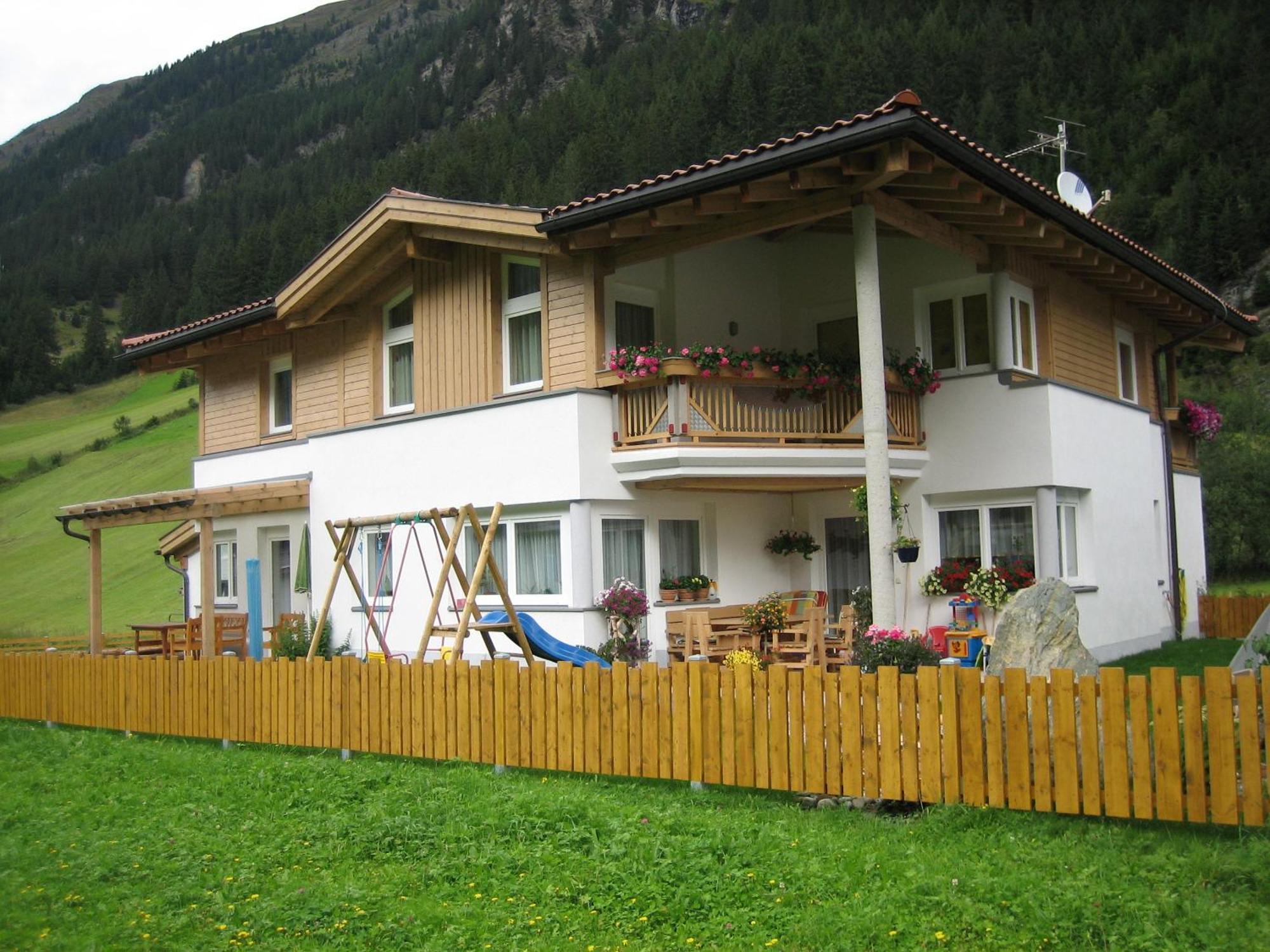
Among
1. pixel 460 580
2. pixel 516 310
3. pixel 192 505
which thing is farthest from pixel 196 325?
pixel 460 580

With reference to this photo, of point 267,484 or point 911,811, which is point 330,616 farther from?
point 911,811

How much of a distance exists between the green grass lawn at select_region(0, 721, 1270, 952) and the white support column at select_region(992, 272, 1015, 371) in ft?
28.6

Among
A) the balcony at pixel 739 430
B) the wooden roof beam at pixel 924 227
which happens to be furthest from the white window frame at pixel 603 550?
the wooden roof beam at pixel 924 227

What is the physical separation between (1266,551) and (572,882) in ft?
121

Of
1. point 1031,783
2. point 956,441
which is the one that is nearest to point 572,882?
point 1031,783

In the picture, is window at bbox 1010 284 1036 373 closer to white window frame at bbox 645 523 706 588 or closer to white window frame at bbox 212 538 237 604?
white window frame at bbox 645 523 706 588

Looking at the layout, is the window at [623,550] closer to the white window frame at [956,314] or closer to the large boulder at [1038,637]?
the white window frame at [956,314]

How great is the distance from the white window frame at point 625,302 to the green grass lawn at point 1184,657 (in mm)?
7906

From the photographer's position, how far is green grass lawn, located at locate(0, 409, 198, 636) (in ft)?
146

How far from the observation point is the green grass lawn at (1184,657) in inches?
663

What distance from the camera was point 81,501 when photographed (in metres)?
64.4

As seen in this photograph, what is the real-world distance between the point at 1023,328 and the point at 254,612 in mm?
13745

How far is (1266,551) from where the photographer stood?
3809cm

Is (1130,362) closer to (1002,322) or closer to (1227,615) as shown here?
(1227,615)
